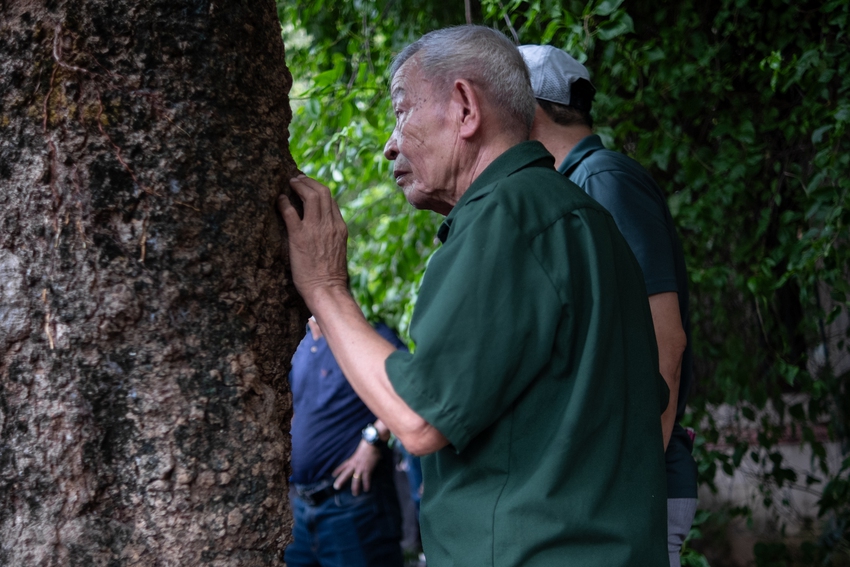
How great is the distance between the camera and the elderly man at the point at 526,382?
1.14 meters

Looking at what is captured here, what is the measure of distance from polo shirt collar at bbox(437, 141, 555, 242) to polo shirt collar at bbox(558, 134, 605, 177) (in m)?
0.62

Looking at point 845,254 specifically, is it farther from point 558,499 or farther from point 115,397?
point 115,397

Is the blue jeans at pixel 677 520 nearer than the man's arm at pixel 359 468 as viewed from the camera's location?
Yes

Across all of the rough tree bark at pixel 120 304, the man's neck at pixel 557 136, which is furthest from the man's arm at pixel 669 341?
the rough tree bark at pixel 120 304

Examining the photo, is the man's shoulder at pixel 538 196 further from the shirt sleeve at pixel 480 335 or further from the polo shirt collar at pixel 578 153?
the polo shirt collar at pixel 578 153

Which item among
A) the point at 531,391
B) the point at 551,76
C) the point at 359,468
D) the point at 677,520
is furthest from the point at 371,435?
the point at 531,391

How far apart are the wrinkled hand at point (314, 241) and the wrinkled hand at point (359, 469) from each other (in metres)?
2.07

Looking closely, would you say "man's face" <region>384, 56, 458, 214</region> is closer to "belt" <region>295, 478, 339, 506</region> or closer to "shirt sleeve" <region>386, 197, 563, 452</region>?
"shirt sleeve" <region>386, 197, 563, 452</region>

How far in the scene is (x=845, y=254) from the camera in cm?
294

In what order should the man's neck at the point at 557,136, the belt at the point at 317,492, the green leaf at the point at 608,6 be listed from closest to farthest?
the man's neck at the point at 557,136
the green leaf at the point at 608,6
the belt at the point at 317,492

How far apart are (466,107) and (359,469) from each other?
2297mm

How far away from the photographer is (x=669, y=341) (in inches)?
70.4

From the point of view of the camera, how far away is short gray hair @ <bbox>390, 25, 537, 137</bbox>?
1444 millimetres

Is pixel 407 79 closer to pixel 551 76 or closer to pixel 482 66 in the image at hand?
pixel 482 66
